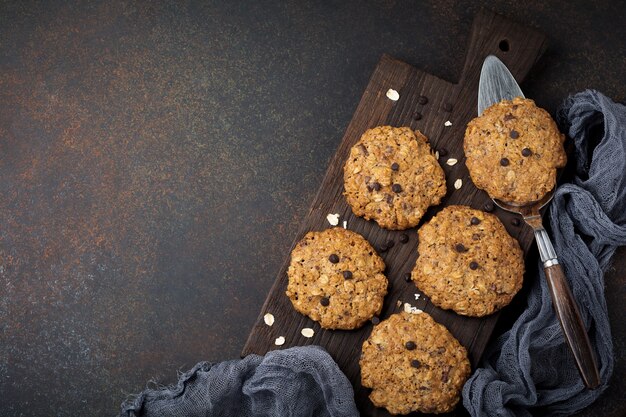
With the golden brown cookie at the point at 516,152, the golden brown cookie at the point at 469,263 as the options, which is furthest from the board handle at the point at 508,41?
the golden brown cookie at the point at 469,263

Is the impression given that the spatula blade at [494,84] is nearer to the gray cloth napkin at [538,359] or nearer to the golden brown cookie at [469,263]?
the gray cloth napkin at [538,359]

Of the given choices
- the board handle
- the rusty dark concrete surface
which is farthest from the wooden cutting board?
the rusty dark concrete surface

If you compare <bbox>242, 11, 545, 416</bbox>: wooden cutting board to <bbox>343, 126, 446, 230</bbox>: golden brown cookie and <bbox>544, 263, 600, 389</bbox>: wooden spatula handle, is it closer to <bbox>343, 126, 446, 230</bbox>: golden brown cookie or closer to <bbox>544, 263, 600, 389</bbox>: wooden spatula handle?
<bbox>343, 126, 446, 230</bbox>: golden brown cookie

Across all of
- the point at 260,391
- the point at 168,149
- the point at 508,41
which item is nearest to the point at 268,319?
the point at 260,391

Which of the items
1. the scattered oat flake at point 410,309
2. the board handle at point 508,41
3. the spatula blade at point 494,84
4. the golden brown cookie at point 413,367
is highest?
the board handle at point 508,41

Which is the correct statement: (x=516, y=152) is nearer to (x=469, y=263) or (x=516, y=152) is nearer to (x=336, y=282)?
(x=469, y=263)

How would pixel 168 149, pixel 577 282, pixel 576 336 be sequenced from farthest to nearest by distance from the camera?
1. pixel 168 149
2. pixel 577 282
3. pixel 576 336
